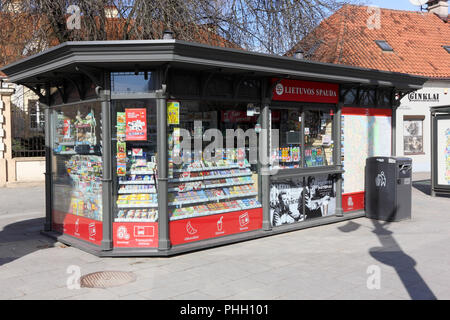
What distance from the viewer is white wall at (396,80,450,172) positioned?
64.1ft

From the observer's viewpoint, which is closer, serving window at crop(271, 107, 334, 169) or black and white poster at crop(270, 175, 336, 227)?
black and white poster at crop(270, 175, 336, 227)

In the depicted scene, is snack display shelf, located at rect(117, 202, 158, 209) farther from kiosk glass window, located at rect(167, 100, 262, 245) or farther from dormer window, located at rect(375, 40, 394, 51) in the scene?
dormer window, located at rect(375, 40, 394, 51)

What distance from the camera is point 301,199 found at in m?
8.87

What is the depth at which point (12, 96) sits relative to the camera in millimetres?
18031

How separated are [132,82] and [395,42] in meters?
18.0

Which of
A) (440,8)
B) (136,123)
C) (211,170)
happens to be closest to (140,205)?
(136,123)

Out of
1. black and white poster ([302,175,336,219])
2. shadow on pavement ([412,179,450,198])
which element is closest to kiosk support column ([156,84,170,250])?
black and white poster ([302,175,336,219])

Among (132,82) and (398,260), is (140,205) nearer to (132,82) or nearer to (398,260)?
(132,82)

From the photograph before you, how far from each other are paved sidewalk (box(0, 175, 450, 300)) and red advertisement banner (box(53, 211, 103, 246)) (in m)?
0.30

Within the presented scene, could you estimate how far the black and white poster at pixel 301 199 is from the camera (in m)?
8.41

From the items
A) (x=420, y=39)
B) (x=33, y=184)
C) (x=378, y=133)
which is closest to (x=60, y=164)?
(x=378, y=133)

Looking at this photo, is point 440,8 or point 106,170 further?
point 440,8

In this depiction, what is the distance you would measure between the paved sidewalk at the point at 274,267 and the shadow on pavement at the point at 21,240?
2 centimetres
